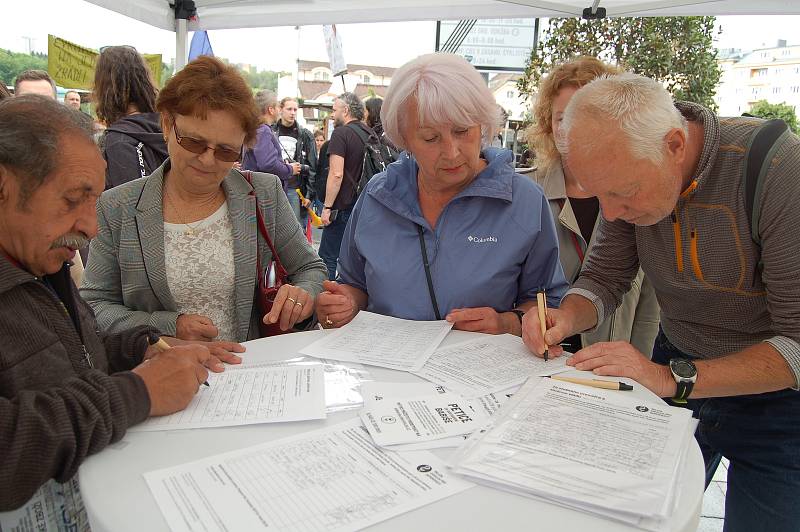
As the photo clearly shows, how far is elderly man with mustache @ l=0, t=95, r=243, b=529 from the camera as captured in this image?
975 millimetres

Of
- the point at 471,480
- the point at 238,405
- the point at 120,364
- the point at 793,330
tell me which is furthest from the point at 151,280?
the point at 793,330

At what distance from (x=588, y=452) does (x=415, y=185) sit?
127cm

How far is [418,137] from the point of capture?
1.97m

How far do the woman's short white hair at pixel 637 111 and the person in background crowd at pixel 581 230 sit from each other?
103 centimetres

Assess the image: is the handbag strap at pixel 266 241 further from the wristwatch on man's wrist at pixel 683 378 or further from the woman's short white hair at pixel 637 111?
the wristwatch on man's wrist at pixel 683 378

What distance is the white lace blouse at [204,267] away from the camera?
6.71 feet

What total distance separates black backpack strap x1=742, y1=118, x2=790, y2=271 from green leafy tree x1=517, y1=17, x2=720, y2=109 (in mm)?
4774

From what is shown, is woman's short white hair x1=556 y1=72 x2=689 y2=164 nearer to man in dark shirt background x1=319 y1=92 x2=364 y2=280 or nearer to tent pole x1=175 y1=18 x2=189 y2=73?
tent pole x1=175 y1=18 x2=189 y2=73

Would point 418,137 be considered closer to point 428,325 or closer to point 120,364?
point 428,325

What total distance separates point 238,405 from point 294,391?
14 cm

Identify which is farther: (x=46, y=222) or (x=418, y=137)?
(x=418, y=137)

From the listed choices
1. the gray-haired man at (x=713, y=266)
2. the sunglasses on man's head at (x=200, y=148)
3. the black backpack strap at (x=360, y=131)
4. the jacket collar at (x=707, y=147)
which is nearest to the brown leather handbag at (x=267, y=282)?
the sunglasses on man's head at (x=200, y=148)

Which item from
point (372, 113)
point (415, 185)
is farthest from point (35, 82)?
point (415, 185)

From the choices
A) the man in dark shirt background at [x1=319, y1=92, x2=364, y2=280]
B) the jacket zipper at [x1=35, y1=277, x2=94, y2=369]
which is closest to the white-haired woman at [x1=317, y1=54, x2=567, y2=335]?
the jacket zipper at [x1=35, y1=277, x2=94, y2=369]
